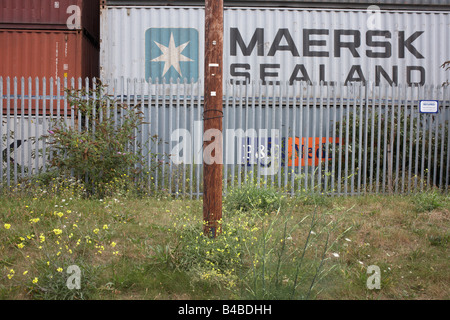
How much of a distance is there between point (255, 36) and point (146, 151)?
152 inches

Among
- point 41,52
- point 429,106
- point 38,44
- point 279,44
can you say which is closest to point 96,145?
point 41,52

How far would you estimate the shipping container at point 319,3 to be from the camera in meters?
10.2

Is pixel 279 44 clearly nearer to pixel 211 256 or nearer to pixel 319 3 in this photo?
pixel 319 3

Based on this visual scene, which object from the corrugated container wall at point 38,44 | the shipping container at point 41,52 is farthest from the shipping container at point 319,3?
the shipping container at point 41,52

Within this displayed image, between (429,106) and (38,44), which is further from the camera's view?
(38,44)

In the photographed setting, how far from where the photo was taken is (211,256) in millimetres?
4555

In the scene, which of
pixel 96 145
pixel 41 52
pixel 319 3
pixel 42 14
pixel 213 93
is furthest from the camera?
pixel 42 14

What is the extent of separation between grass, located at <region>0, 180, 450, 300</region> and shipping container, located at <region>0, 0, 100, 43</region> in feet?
18.5

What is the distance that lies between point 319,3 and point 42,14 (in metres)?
6.61

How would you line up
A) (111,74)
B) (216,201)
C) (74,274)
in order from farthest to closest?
1. (111,74)
2. (216,201)
3. (74,274)

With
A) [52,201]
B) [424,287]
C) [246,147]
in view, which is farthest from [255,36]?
[424,287]

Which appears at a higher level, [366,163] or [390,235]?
[366,163]

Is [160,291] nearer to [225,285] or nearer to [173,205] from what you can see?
[225,285]

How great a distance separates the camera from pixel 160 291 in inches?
169
